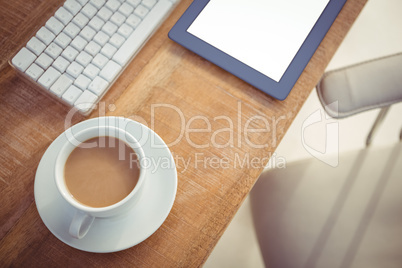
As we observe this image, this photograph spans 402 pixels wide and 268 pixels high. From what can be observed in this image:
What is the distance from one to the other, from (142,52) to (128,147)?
178 mm

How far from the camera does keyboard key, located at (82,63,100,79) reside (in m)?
0.51

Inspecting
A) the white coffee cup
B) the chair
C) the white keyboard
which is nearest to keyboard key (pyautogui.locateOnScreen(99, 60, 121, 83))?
the white keyboard

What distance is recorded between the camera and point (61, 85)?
0.51m

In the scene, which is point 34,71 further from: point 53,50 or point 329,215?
point 329,215

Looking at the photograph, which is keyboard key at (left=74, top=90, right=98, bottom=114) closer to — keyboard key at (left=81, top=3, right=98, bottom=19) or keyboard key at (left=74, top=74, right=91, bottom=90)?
keyboard key at (left=74, top=74, right=91, bottom=90)

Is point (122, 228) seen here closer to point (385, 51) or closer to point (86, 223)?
point (86, 223)

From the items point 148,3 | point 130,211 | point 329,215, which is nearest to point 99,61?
point 148,3

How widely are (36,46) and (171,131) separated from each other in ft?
0.80

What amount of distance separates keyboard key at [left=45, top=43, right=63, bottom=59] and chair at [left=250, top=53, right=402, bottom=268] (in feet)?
1.49

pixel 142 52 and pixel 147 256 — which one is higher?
pixel 142 52

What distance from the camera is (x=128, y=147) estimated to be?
48 cm

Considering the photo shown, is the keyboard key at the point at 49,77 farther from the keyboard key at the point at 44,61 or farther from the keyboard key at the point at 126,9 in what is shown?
the keyboard key at the point at 126,9

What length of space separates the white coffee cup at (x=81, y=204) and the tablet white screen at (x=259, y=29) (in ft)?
0.73

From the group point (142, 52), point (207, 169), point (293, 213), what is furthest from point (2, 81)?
point (293, 213)
